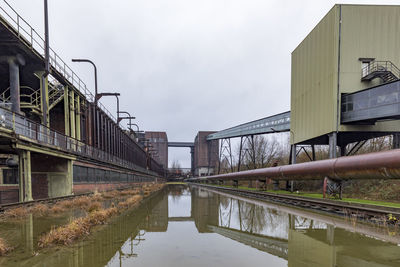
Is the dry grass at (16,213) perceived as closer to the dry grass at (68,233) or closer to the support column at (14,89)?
the dry grass at (68,233)

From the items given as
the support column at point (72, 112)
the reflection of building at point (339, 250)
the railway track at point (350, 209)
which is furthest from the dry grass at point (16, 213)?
the railway track at point (350, 209)

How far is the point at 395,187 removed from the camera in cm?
1675

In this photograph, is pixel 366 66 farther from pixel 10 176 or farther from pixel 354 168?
pixel 10 176

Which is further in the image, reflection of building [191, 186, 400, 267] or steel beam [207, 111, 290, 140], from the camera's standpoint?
steel beam [207, 111, 290, 140]

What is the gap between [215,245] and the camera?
6.08 metres

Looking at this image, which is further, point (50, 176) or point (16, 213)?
point (50, 176)

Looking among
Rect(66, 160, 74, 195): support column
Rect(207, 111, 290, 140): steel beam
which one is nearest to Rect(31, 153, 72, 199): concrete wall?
Rect(66, 160, 74, 195): support column

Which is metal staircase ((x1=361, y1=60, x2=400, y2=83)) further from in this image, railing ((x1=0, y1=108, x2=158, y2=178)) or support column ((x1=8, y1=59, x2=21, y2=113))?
support column ((x1=8, y1=59, x2=21, y2=113))

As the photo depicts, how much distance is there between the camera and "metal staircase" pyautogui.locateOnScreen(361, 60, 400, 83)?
62.4 feet

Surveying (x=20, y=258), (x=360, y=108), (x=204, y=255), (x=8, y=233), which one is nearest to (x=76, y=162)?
(x=8, y=233)

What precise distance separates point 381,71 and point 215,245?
71.7ft

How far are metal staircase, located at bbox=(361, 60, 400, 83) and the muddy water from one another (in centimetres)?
1673

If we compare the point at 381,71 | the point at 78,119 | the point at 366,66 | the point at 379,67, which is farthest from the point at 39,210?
the point at 379,67

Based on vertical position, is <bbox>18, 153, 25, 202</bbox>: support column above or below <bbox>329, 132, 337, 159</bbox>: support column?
below
